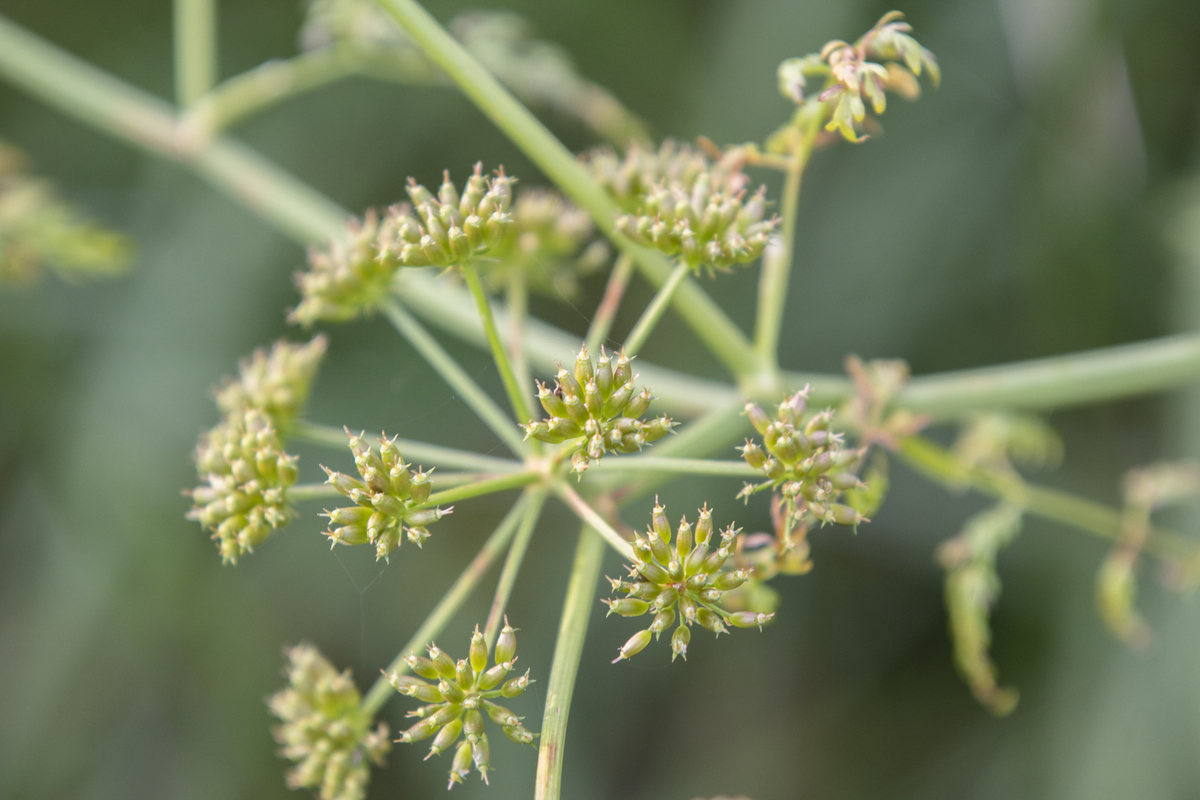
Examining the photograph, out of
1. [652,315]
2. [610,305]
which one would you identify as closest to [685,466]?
[652,315]

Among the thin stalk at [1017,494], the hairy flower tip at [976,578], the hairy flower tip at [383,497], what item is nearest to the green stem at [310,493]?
the hairy flower tip at [383,497]

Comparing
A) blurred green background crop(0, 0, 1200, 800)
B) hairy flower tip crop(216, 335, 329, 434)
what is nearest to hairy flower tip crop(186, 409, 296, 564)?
hairy flower tip crop(216, 335, 329, 434)

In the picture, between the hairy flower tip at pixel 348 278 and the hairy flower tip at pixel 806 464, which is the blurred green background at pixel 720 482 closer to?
the hairy flower tip at pixel 348 278

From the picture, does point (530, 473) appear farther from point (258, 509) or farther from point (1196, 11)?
point (1196, 11)

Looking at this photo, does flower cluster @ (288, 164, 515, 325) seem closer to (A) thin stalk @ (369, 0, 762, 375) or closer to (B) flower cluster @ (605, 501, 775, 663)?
(A) thin stalk @ (369, 0, 762, 375)

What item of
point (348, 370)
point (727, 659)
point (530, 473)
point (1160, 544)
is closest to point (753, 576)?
point (530, 473)

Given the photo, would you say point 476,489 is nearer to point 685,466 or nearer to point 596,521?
point 596,521
